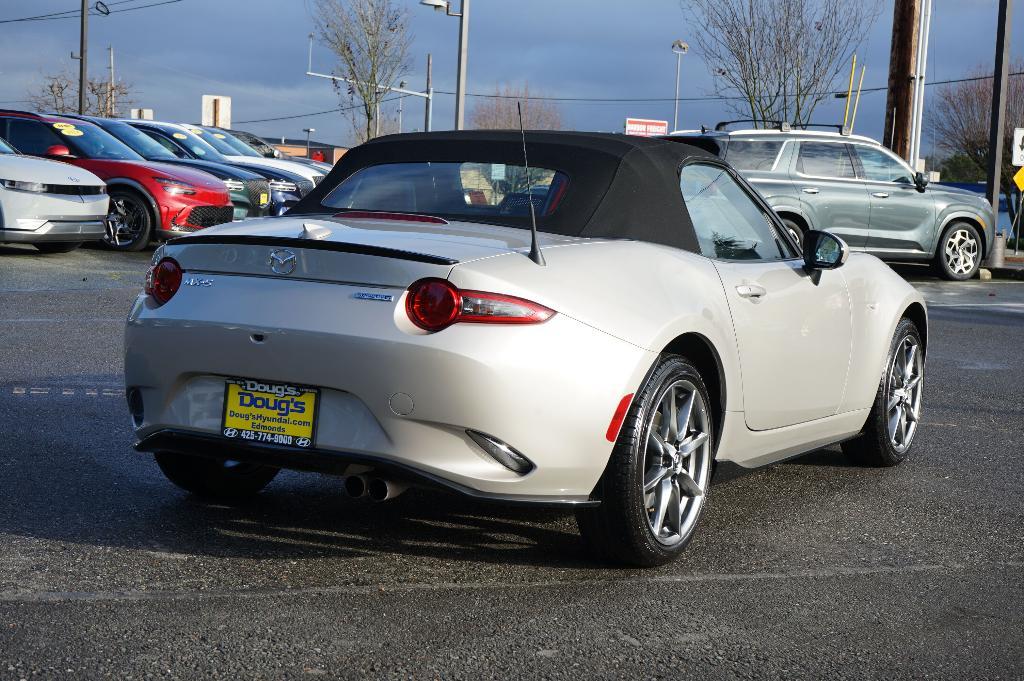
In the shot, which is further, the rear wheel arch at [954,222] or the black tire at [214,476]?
the rear wheel arch at [954,222]

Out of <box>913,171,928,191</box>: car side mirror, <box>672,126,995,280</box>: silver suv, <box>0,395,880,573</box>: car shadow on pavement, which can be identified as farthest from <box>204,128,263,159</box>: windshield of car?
<box>0,395,880,573</box>: car shadow on pavement

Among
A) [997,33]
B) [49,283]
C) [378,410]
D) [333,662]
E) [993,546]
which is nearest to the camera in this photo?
[333,662]

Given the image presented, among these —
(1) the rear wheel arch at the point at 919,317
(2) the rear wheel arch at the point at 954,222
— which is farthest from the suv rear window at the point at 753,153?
(1) the rear wheel arch at the point at 919,317

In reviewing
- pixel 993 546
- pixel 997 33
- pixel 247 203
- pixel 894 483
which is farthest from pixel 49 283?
pixel 997 33

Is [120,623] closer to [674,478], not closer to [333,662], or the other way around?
[333,662]

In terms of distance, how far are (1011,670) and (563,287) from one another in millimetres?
1641

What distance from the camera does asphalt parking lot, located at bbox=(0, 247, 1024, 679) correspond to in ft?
11.7

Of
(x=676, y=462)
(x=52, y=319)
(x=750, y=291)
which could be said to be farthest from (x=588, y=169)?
(x=52, y=319)

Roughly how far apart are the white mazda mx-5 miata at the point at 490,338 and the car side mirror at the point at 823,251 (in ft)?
0.85

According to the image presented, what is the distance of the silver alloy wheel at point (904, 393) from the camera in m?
6.33

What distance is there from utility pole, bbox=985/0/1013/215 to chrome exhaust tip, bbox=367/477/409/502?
1919 cm

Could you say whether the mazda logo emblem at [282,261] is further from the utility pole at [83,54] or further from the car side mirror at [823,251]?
the utility pole at [83,54]

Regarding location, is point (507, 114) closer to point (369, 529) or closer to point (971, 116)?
point (971, 116)

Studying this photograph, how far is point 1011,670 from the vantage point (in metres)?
3.58
